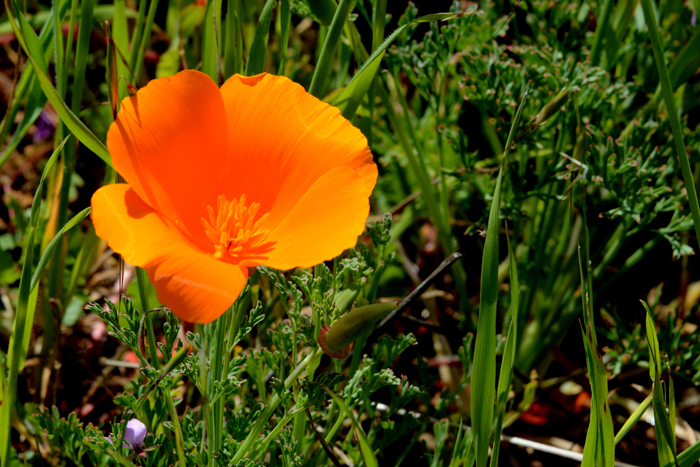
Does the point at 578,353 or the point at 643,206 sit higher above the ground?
the point at 643,206

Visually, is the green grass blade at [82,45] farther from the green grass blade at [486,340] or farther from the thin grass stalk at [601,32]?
the thin grass stalk at [601,32]

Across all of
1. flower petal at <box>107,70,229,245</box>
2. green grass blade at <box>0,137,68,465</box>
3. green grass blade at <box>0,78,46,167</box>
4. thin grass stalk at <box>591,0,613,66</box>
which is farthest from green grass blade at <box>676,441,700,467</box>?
green grass blade at <box>0,78,46,167</box>

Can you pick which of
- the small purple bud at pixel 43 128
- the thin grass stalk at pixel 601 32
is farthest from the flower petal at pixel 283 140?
the small purple bud at pixel 43 128

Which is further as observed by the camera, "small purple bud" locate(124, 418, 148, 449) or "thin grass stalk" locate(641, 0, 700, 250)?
"small purple bud" locate(124, 418, 148, 449)

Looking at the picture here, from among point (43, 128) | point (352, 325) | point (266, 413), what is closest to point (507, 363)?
point (352, 325)

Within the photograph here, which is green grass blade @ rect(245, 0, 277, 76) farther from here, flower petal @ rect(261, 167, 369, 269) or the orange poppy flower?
flower petal @ rect(261, 167, 369, 269)

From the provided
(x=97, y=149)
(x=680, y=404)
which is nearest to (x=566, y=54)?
(x=680, y=404)

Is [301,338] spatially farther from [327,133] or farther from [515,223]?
[515,223]
